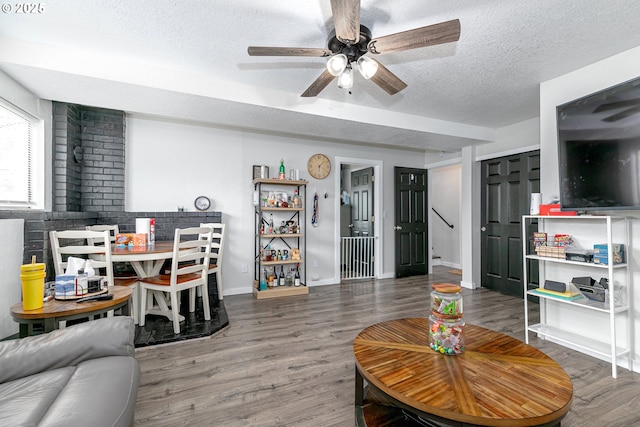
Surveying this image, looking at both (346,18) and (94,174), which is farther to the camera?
(94,174)

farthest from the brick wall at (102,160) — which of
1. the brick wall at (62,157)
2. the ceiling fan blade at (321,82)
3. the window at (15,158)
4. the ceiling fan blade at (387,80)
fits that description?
the ceiling fan blade at (387,80)

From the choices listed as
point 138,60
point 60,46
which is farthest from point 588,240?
point 60,46

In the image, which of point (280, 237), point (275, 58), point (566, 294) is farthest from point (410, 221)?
point (275, 58)

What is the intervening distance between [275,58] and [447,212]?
221 inches

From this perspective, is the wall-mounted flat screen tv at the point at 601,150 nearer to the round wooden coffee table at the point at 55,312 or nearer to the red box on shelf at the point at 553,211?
the red box on shelf at the point at 553,211

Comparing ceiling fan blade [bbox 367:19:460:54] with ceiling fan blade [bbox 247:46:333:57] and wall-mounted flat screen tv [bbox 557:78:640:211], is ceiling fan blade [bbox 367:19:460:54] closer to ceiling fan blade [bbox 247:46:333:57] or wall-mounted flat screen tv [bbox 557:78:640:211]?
ceiling fan blade [bbox 247:46:333:57]

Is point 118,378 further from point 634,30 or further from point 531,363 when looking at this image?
point 634,30

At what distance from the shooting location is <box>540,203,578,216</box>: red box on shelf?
2.58 meters

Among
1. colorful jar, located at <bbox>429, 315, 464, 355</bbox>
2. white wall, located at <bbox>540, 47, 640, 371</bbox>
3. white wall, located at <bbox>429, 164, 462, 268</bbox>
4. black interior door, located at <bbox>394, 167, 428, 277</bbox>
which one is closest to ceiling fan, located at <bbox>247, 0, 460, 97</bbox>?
colorful jar, located at <bbox>429, 315, 464, 355</bbox>

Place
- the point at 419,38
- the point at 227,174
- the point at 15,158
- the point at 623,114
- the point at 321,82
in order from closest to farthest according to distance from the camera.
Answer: the point at 419,38 → the point at 623,114 → the point at 321,82 → the point at 15,158 → the point at 227,174

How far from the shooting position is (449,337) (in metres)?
1.48

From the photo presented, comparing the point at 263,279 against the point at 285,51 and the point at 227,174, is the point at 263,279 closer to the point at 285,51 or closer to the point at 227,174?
the point at 227,174

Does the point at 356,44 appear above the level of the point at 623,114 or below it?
above

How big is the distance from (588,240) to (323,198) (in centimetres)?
327
